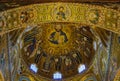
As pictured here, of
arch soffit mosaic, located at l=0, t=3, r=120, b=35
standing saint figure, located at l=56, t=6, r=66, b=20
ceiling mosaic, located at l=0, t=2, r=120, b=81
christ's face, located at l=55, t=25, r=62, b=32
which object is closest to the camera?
arch soffit mosaic, located at l=0, t=3, r=120, b=35

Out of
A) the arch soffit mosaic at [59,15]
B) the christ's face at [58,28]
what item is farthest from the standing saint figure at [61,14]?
the christ's face at [58,28]

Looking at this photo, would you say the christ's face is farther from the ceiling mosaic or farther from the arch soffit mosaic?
the arch soffit mosaic

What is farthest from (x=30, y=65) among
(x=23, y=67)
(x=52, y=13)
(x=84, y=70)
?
(x=52, y=13)

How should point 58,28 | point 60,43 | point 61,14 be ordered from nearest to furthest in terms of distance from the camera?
point 61,14
point 58,28
point 60,43

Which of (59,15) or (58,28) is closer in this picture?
(59,15)

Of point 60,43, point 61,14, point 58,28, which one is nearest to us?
point 61,14

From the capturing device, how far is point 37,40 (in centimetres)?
2306

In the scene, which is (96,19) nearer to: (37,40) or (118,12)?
(118,12)

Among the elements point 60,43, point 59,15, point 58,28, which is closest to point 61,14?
point 59,15

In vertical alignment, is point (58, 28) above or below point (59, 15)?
above

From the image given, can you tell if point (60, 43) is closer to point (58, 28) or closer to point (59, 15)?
point (58, 28)

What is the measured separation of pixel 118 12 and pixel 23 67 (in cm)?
960

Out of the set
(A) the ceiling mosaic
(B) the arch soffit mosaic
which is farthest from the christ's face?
(B) the arch soffit mosaic

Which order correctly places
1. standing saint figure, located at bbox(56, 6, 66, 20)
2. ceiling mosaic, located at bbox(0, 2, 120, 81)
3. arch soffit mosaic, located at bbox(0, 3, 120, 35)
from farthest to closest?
standing saint figure, located at bbox(56, 6, 66, 20)
ceiling mosaic, located at bbox(0, 2, 120, 81)
arch soffit mosaic, located at bbox(0, 3, 120, 35)
